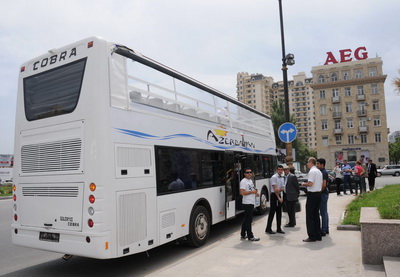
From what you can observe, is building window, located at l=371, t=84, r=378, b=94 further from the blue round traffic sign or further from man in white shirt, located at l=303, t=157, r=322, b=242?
man in white shirt, located at l=303, t=157, r=322, b=242

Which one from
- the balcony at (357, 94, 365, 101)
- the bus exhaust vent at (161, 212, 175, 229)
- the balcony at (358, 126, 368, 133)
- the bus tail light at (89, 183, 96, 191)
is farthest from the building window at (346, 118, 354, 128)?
the bus tail light at (89, 183, 96, 191)

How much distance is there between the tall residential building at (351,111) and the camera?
66.8 m

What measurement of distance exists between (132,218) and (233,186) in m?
4.58

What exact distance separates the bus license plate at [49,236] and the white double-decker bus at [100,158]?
0.03 meters

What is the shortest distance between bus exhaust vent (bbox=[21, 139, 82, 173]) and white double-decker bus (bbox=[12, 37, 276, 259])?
0.02 meters

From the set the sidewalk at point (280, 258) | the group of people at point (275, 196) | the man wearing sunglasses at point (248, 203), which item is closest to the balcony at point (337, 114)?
the group of people at point (275, 196)

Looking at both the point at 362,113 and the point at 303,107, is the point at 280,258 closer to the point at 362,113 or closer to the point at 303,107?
the point at 362,113

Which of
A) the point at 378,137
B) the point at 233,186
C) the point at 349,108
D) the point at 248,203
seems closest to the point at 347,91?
the point at 349,108

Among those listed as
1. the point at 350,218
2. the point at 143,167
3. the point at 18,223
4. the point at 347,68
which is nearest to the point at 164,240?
the point at 143,167

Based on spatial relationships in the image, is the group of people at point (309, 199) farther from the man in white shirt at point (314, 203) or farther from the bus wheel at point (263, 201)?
the bus wheel at point (263, 201)

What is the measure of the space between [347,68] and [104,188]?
7294 cm

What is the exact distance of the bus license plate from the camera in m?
5.67

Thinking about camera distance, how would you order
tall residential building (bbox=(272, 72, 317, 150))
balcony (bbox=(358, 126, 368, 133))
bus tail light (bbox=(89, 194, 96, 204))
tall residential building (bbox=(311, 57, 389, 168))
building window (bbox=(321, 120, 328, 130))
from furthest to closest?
tall residential building (bbox=(272, 72, 317, 150)), building window (bbox=(321, 120, 328, 130)), balcony (bbox=(358, 126, 368, 133)), tall residential building (bbox=(311, 57, 389, 168)), bus tail light (bbox=(89, 194, 96, 204))

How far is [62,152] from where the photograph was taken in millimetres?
5832
